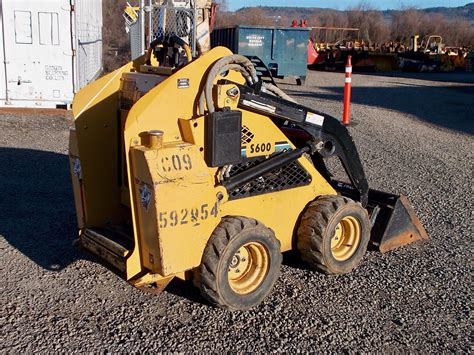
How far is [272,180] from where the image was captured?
487 centimetres

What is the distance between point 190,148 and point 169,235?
63cm

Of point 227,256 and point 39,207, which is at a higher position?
point 227,256

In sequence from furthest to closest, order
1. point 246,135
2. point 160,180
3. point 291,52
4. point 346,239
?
point 291,52 < point 346,239 < point 246,135 < point 160,180

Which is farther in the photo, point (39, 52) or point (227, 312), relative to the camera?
point (39, 52)

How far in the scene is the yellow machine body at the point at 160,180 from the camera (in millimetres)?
4031

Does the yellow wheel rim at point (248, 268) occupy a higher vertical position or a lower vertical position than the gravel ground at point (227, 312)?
higher

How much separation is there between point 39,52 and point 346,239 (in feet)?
32.4

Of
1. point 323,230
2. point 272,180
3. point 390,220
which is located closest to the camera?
point 272,180

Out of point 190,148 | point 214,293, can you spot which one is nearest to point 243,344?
point 214,293

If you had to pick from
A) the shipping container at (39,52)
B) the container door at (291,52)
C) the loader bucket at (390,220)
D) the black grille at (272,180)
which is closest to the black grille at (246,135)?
the black grille at (272,180)

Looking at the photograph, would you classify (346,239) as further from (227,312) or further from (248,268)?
(227,312)

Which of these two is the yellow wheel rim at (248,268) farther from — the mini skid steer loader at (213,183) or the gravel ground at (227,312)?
the gravel ground at (227,312)

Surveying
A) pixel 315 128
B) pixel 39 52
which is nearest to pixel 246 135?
pixel 315 128

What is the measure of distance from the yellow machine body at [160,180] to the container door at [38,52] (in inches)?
337
